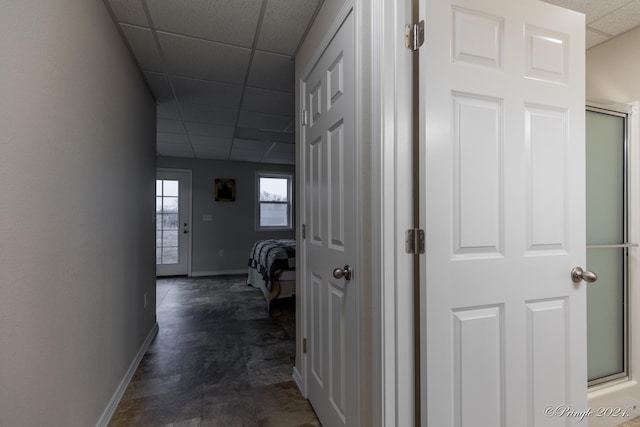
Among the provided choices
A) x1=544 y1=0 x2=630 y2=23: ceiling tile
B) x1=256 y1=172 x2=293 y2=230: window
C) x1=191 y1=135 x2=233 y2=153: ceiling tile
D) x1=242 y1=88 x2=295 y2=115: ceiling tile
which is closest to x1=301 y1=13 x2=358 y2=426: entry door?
x1=242 y1=88 x2=295 y2=115: ceiling tile

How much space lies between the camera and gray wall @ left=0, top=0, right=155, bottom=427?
0.94m

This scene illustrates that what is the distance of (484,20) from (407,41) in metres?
0.32

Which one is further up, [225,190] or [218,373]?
[225,190]

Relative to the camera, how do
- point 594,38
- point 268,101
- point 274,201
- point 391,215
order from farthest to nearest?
point 274,201 → point 268,101 → point 594,38 → point 391,215

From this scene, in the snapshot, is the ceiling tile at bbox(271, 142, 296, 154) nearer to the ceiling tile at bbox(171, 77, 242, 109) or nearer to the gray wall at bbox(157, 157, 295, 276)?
the gray wall at bbox(157, 157, 295, 276)

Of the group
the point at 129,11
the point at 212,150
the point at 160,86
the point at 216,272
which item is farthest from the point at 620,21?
the point at 216,272

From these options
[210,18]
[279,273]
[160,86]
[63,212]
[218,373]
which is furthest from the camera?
[279,273]

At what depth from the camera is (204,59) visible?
7.48 feet

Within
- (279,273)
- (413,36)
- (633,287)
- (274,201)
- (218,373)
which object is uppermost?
(413,36)

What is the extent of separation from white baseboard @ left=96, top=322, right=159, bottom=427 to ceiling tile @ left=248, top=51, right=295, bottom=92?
242 centimetres

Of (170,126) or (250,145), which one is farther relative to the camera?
(250,145)

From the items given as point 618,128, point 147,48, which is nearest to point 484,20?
point 618,128

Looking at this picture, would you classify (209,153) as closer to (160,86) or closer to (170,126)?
(170,126)

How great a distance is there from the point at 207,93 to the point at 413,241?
2.62 metres
